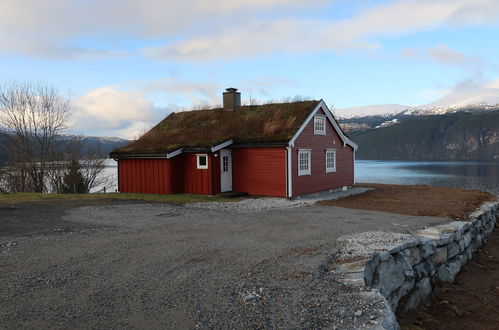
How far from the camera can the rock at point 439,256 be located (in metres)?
10.5

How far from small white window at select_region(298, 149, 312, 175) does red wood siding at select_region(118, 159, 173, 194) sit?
6635 mm

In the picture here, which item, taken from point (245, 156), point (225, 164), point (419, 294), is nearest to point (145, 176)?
point (225, 164)

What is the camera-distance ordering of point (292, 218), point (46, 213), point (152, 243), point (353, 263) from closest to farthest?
point (353, 263)
point (152, 243)
point (292, 218)
point (46, 213)

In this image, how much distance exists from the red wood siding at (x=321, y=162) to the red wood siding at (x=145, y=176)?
6.52 meters

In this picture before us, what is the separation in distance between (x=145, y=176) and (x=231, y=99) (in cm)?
719

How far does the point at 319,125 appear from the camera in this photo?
22469 mm

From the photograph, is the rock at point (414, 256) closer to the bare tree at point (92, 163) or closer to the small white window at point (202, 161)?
the small white window at point (202, 161)

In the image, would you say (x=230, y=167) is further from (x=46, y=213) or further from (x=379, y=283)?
(x=379, y=283)

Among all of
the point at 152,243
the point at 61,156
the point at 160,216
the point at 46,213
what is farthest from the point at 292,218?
the point at 61,156

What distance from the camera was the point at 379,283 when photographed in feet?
25.5

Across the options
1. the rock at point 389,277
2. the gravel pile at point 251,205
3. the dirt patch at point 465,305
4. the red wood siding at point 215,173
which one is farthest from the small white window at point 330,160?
the rock at point 389,277

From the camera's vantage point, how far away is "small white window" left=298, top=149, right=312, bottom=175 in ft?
67.5

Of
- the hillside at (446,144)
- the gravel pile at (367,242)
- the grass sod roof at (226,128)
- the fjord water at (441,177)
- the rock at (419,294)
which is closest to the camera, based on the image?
the gravel pile at (367,242)

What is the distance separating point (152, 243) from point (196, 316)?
4453 mm
